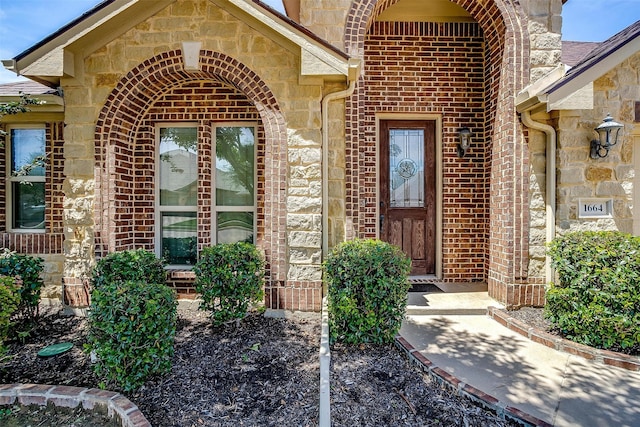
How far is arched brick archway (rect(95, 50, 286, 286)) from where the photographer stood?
465cm

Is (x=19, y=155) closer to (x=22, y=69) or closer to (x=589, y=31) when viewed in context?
(x=22, y=69)

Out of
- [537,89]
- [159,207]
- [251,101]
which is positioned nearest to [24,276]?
[159,207]

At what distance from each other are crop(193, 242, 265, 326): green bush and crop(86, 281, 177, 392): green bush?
98cm

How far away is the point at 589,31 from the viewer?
766cm

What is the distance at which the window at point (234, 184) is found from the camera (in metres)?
5.58

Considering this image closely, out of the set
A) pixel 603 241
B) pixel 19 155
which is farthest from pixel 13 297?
pixel 603 241

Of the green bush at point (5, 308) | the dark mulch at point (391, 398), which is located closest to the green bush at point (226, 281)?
the dark mulch at point (391, 398)

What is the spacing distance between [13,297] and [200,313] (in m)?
2.06

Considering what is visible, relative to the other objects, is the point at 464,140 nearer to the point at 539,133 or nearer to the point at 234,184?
the point at 539,133

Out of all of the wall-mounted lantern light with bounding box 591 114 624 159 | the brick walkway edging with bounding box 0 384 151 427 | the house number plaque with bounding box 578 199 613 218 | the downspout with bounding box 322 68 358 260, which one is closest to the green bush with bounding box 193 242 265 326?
the downspout with bounding box 322 68 358 260

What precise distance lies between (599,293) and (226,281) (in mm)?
4069

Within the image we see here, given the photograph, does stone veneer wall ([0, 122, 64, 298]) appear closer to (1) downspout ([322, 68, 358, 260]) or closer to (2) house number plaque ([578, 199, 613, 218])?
(1) downspout ([322, 68, 358, 260])

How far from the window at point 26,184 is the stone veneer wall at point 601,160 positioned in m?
7.83

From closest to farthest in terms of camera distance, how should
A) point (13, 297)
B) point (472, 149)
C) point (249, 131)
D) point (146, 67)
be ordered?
point (13, 297) → point (146, 67) → point (249, 131) → point (472, 149)
